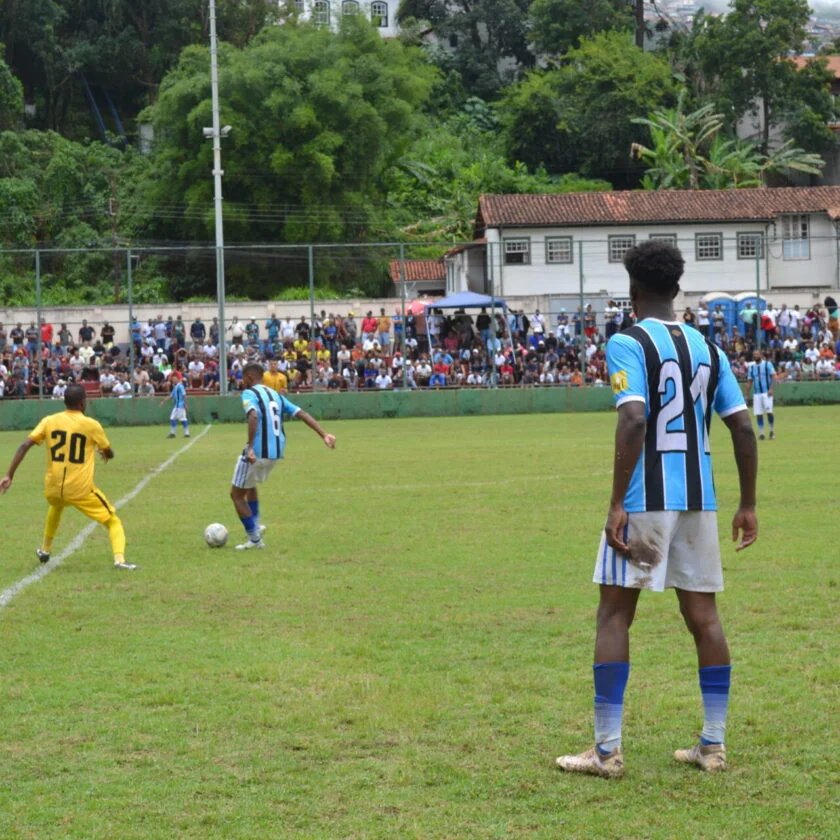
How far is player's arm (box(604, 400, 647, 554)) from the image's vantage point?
5.17m

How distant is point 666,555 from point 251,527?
763 centimetres

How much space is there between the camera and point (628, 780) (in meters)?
5.28

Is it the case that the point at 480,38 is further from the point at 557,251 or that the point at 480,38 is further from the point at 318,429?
the point at 318,429

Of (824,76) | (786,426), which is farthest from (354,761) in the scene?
(824,76)

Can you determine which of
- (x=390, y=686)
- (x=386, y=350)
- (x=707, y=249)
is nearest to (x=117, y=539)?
(x=390, y=686)

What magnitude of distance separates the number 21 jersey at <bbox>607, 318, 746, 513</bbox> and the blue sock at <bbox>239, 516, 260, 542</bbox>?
7.55 metres

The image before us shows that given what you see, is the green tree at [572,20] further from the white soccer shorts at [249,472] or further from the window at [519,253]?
the white soccer shorts at [249,472]

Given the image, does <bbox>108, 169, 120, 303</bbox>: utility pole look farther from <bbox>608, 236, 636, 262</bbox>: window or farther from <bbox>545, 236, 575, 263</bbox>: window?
<bbox>608, 236, 636, 262</bbox>: window

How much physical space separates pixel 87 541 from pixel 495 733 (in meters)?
8.21

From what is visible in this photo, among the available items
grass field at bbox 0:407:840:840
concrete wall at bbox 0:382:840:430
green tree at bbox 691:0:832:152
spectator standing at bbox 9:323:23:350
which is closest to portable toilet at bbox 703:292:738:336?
concrete wall at bbox 0:382:840:430

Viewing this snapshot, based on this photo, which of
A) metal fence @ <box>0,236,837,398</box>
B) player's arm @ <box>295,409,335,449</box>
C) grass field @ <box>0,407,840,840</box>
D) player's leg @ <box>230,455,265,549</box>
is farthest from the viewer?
metal fence @ <box>0,236,837,398</box>

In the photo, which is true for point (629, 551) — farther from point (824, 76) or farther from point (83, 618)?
point (824, 76)

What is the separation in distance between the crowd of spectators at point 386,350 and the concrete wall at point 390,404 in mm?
809

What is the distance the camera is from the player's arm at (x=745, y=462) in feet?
17.7
